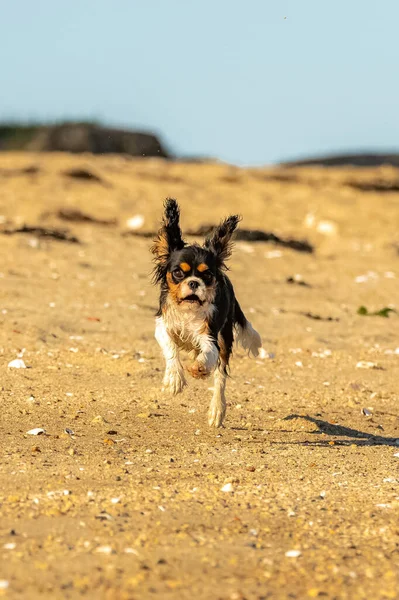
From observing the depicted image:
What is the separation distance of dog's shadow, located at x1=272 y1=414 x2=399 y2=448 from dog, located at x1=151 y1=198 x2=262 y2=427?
873 millimetres

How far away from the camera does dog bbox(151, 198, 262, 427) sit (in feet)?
25.3

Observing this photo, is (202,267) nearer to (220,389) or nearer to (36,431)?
(220,389)

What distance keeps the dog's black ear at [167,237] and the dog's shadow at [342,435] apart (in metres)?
1.83

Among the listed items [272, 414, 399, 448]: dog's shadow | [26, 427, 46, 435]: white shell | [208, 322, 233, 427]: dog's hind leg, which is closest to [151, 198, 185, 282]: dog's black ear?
[208, 322, 233, 427]: dog's hind leg

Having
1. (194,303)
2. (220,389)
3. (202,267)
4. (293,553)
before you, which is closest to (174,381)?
(220,389)

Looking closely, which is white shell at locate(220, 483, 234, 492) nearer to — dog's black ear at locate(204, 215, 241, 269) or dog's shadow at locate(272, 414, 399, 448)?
dog's shadow at locate(272, 414, 399, 448)

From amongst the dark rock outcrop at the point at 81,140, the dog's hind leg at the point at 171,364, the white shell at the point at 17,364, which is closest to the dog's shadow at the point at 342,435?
the dog's hind leg at the point at 171,364

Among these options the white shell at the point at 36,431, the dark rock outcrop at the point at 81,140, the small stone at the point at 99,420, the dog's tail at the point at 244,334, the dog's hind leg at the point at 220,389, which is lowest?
the white shell at the point at 36,431

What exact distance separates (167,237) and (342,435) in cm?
227

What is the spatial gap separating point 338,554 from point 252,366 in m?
5.57

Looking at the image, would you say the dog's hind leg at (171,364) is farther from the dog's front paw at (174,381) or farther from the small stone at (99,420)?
the small stone at (99,420)

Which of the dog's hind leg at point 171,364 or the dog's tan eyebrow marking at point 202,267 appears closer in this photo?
the dog's tan eyebrow marking at point 202,267

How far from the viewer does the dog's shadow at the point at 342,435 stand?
801 centimetres

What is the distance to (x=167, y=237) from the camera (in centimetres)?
805
